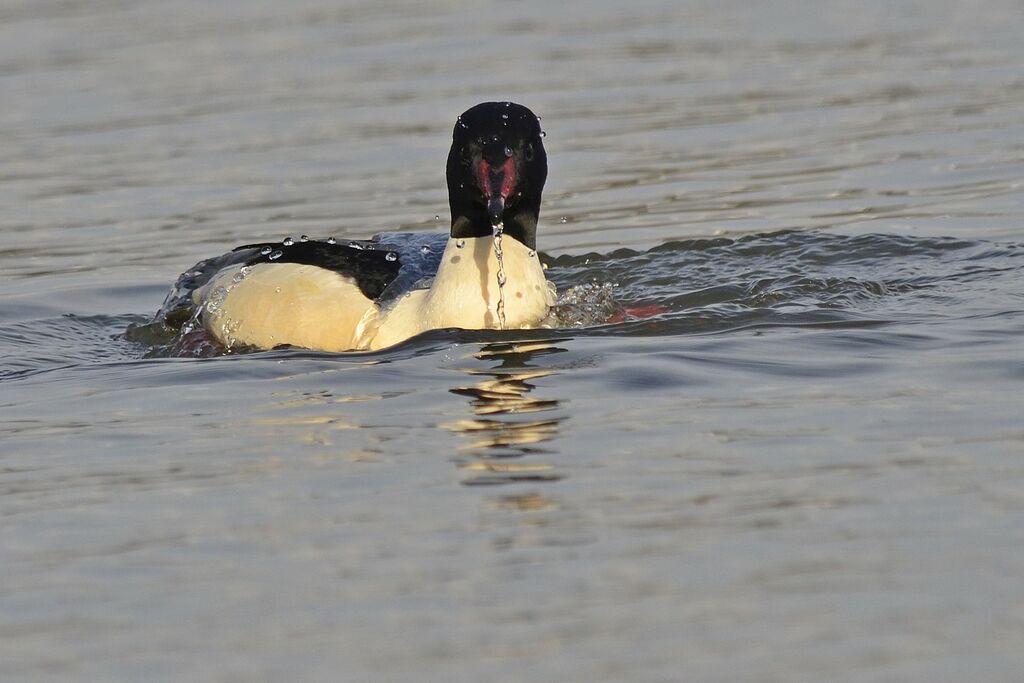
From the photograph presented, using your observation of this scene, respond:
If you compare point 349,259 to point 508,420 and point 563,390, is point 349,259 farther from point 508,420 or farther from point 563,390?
point 508,420

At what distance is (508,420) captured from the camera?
687 cm

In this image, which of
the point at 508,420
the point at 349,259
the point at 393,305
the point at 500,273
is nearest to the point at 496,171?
the point at 500,273

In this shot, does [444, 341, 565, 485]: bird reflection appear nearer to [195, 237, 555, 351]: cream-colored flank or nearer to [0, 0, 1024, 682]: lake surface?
[0, 0, 1024, 682]: lake surface

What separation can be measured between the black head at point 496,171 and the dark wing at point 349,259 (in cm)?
48

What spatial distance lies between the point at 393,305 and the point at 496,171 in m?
0.91

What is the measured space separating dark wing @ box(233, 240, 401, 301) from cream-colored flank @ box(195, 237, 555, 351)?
0.16 ft

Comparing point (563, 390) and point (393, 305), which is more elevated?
point (393, 305)

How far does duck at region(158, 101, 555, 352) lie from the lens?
7.98 metres

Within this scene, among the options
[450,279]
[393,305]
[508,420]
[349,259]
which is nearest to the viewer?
[508,420]

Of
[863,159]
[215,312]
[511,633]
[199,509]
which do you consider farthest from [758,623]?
[863,159]

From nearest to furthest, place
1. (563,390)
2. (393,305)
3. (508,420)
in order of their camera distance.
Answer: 1. (508,420)
2. (563,390)
3. (393,305)

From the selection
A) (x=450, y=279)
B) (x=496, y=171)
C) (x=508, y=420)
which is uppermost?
(x=496, y=171)

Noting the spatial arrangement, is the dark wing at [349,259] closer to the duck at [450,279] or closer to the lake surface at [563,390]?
the duck at [450,279]

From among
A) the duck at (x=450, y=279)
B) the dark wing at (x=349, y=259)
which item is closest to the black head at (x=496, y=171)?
the duck at (x=450, y=279)
